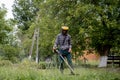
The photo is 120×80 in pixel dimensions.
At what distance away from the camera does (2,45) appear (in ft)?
108

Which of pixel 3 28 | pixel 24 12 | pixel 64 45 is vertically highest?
pixel 24 12

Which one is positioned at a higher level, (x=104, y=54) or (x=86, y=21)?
(x=86, y=21)

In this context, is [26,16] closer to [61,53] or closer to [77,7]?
[77,7]

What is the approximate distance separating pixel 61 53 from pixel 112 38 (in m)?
11.2

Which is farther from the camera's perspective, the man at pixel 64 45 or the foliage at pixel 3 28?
the foliage at pixel 3 28

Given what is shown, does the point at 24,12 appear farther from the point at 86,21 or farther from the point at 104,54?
the point at 86,21

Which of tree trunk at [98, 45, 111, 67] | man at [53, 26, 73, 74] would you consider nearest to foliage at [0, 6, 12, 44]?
tree trunk at [98, 45, 111, 67]

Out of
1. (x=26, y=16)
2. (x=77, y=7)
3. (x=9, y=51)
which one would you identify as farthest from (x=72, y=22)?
(x=26, y=16)

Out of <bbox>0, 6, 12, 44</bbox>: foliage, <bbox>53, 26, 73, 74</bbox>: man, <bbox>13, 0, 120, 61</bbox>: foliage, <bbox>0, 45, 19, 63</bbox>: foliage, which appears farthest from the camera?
<bbox>0, 45, 19, 63</bbox>: foliage

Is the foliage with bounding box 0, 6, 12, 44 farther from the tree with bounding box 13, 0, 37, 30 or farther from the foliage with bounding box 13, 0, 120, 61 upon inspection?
the tree with bounding box 13, 0, 37, 30

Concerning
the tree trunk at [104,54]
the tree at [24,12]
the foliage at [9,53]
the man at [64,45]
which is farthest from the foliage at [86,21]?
the tree at [24,12]

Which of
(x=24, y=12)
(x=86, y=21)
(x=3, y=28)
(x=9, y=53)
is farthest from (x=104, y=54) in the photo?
(x=24, y=12)

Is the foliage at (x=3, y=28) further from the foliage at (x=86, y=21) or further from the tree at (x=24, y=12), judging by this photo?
the tree at (x=24, y=12)

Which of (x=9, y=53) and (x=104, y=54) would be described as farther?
(x=9, y=53)
